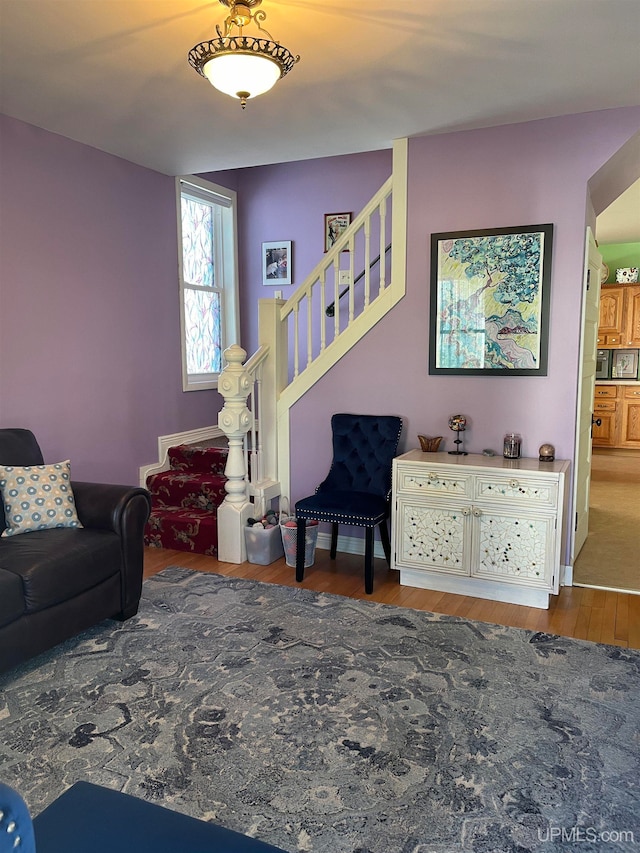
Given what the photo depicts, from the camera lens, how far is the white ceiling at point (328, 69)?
7.93ft

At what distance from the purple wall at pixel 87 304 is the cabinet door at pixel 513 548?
2.59 m

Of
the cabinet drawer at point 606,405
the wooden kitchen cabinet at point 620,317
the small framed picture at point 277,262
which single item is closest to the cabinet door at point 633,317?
the wooden kitchen cabinet at point 620,317

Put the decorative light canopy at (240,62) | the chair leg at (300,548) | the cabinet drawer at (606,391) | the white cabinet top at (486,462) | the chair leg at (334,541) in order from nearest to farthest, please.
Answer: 1. the decorative light canopy at (240,62)
2. the white cabinet top at (486,462)
3. the chair leg at (300,548)
4. the chair leg at (334,541)
5. the cabinet drawer at (606,391)

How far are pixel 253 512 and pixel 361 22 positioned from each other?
2.82 meters

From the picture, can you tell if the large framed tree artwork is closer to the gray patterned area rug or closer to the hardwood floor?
the hardwood floor

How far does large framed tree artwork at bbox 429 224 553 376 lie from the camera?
3602 millimetres

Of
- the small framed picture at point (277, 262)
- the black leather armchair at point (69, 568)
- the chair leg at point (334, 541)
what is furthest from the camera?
the small framed picture at point (277, 262)

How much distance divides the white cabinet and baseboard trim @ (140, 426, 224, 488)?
2.07 m

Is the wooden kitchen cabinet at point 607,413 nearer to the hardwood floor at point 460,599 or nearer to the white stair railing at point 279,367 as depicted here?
the white stair railing at point 279,367

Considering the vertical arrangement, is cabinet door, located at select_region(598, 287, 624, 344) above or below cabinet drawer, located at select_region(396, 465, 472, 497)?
above

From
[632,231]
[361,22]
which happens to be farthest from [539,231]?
[632,231]

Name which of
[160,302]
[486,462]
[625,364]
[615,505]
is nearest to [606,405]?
[625,364]

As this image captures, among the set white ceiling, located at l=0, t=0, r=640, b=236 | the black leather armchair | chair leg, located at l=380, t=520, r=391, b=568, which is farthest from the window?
chair leg, located at l=380, t=520, r=391, b=568

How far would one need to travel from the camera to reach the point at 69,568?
2797 mm
